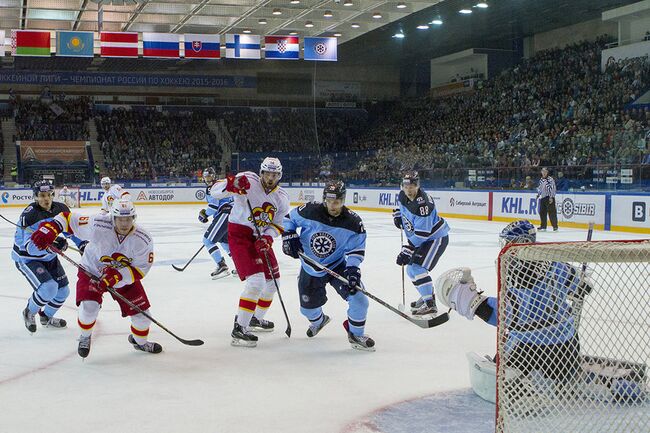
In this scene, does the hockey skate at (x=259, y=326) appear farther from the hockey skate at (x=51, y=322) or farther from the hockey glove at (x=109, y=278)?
the hockey skate at (x=51, y=322)

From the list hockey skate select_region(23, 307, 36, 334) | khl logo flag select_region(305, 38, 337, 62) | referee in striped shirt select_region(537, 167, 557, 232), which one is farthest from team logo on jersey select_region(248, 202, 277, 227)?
khl logo flag select_region(305, 38, 337, 62)

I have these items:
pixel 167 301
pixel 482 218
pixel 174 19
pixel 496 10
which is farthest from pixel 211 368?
pixel 496 10

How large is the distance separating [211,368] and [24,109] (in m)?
26.8

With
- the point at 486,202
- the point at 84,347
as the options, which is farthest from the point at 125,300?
the point at 486,202

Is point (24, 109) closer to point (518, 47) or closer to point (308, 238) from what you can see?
point (518, 47)

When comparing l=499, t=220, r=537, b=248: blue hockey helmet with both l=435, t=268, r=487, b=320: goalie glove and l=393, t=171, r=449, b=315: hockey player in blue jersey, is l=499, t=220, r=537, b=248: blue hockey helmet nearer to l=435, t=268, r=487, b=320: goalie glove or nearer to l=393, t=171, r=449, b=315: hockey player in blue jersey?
l=435, t=268, r=487, b=320: goalie glove

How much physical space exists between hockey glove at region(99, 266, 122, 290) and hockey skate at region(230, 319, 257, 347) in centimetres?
81

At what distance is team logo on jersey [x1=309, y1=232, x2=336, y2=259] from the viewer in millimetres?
4633

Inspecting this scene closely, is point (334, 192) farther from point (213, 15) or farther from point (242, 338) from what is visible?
point (213, 15)

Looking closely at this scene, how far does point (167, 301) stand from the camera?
6352 millimetres

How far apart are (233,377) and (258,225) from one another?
1365mm

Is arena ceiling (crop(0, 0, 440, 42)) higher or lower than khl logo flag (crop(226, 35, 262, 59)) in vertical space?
higher

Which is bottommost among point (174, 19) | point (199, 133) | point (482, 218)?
point (482, 218)

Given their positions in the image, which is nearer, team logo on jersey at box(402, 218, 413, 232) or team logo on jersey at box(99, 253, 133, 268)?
team logo on jersey at box(99, 253, 133, 268)
